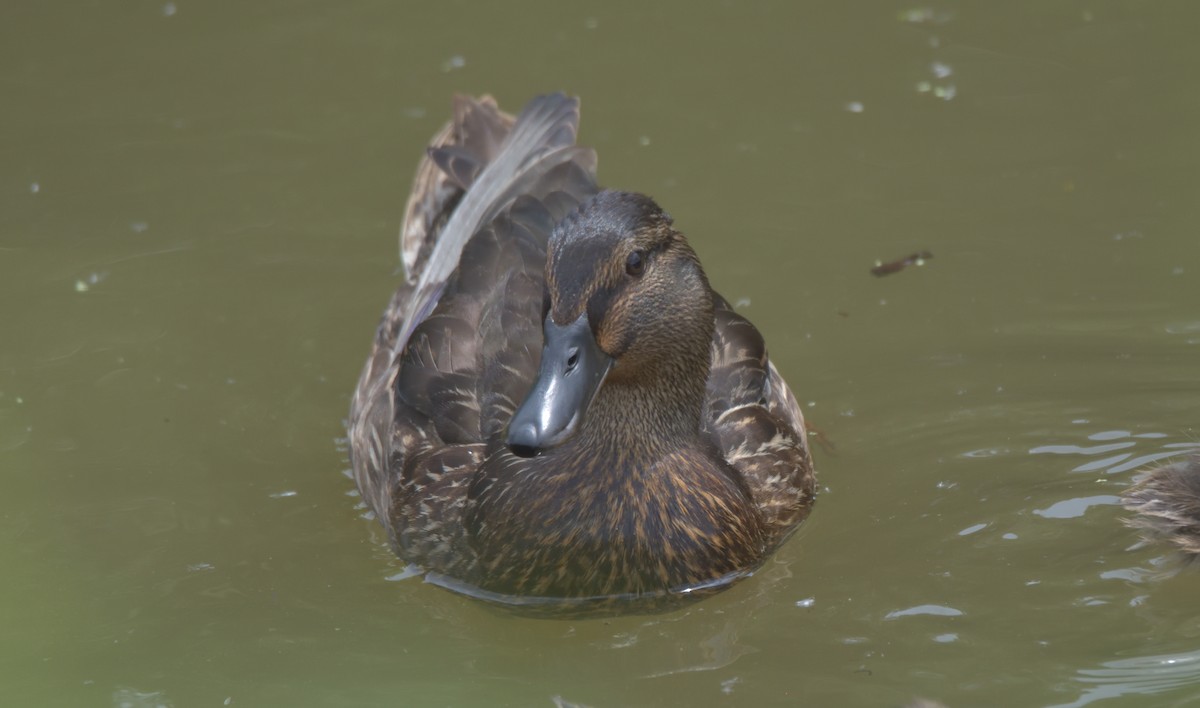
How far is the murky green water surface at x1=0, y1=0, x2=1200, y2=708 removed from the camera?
5238 millimetres

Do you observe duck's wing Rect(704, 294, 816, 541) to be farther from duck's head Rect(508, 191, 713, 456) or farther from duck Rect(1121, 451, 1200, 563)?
duck Rect(1121, 451, 1200, 563)

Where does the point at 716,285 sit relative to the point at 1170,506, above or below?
above

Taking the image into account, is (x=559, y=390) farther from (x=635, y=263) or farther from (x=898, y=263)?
(x=898, y=263)

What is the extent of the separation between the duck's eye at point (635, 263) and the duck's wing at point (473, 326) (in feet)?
2.26

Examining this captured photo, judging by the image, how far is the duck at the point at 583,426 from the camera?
5.11 metres

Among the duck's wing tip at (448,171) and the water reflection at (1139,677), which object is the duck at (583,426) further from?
the water reflection at (1139,677)

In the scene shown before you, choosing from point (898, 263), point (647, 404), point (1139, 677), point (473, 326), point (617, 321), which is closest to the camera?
point (1139, 677)

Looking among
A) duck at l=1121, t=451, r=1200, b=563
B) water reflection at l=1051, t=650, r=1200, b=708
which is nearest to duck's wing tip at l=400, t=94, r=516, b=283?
duck at l=1121, t=451, r=1200, b=563

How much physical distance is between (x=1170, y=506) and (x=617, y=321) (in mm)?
1943

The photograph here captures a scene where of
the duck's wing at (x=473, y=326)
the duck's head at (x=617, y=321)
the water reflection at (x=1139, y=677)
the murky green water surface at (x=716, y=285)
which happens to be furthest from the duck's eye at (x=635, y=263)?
the water reflection at (x=1139, y=677)

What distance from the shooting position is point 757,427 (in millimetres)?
5883

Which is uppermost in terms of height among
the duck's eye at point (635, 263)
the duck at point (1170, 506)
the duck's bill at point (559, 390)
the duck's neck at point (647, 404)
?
the duck's eye at point (635, 263)

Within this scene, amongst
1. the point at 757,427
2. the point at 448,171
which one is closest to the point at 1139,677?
the point at 757,427

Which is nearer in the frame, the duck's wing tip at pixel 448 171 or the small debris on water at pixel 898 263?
the small debris on water at pixel 898 263
